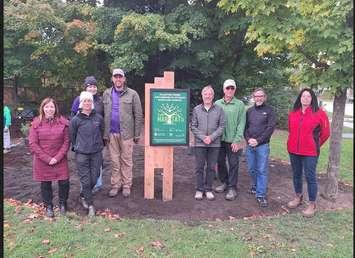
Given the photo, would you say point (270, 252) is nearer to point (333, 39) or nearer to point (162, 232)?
point (162, 232)

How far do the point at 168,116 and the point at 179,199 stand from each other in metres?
1.27

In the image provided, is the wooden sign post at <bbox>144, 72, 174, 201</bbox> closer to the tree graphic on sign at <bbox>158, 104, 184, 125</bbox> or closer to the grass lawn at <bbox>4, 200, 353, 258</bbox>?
the tree graphic on sign at <bbox>158, 104, 184, 125</bbox>

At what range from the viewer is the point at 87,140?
6117 millimetres

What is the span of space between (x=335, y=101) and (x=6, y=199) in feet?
17.1

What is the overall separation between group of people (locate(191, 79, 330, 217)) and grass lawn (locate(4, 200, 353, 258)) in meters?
0.80

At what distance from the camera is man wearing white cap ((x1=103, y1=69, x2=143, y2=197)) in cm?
673

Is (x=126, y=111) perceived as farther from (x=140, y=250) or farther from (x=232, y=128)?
(x=140, y=250)

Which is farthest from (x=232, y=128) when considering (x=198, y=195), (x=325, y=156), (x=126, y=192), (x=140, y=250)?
(x=325, y=156)

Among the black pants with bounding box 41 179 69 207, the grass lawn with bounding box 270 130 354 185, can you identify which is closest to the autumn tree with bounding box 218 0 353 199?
the grass lawn with bounding box 270 130 354 185

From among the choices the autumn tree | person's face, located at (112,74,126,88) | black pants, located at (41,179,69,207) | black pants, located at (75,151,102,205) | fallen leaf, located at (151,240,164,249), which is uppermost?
the autumn tree

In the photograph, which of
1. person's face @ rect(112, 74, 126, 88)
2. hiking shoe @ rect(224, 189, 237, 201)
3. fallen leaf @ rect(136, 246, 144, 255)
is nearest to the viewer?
fallen leaf @ rect(136, 246, 144, 255)

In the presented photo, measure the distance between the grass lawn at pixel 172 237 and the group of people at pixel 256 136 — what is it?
0.80 metres

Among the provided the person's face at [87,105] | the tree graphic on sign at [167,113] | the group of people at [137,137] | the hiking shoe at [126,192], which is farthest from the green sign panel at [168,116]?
the person's face at [87,105]

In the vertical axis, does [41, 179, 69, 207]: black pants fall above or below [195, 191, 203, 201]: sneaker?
above
